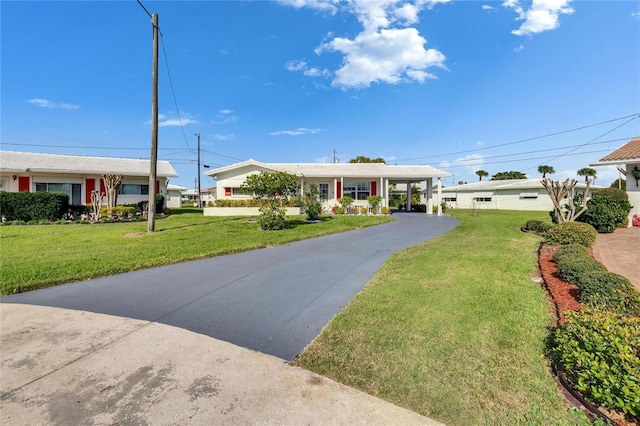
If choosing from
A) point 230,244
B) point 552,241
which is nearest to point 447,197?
point 552,241

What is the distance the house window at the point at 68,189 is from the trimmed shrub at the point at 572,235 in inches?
1034

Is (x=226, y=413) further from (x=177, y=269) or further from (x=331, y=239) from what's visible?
(x=331, y=239)

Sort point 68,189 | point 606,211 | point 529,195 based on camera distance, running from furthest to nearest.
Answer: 1. point 529,195
2. point 68,189
3. point 606,211

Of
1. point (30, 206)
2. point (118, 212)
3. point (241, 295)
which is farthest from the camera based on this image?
point (118, 212)

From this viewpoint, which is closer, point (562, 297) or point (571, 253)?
point (562, 297)

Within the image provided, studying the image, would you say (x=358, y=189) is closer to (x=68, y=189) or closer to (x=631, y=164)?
(x=631, y=164)

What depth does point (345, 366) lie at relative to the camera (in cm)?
315

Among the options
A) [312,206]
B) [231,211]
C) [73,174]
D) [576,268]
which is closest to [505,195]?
[312,206]

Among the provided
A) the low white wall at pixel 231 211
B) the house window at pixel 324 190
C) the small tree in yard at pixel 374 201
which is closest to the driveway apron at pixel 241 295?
the low white wall at pixel 231 211

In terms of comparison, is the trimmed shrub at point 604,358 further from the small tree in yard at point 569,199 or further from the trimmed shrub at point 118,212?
the trimmed shrub at point 118,212

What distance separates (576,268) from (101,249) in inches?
467

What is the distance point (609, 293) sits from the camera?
440 cm

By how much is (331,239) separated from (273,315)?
7552mm

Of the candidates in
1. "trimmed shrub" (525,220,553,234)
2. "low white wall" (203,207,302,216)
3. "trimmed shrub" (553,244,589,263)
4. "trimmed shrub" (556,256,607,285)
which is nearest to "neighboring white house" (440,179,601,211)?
"trimmed shrub" (525,220,553,234)
